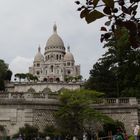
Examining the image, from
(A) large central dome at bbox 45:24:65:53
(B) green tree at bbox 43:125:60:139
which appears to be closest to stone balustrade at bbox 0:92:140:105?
(B) green tree at bbox 43:125:60:139

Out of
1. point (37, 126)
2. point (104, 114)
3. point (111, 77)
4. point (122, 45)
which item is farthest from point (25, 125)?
point (111, 77)

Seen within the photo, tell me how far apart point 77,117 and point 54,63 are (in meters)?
97.6

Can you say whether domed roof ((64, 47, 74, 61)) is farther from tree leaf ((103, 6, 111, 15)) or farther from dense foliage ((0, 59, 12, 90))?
tree leaf ((103, 6, 111, 15))

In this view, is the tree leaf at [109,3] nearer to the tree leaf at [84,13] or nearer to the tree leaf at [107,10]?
the tree leaf at [107,10]

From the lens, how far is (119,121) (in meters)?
28.6

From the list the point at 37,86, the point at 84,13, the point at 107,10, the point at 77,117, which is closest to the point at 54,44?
the point at 37,86

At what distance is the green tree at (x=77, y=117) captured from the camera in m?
26.8

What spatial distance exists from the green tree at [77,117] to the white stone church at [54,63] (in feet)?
301

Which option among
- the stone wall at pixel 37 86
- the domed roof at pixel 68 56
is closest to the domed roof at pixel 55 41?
the domed roof at pixel 68 56

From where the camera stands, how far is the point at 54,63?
124250mm

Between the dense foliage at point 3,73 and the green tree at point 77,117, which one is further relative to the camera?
the dense foliage at point 3,73

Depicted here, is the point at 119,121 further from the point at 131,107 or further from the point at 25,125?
the point at 25,125

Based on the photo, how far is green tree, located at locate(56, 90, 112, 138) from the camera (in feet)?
88.1

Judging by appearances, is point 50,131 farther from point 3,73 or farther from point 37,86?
point 37,86
